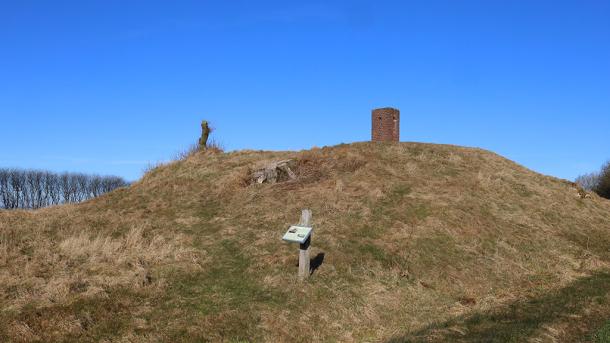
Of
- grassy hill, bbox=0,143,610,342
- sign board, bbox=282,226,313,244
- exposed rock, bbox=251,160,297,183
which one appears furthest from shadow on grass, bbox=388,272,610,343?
exposed rock, bbox=251,160,297,183

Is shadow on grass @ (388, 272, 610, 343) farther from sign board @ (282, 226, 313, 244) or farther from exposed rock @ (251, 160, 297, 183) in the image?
exposed rock @ (251, 160, 297, 183)

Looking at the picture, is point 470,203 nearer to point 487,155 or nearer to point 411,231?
point 411,231

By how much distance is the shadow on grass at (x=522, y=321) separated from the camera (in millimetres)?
9664

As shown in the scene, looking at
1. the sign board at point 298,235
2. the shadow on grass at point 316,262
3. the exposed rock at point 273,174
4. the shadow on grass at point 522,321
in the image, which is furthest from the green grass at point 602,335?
the exposed rock at point 273,174

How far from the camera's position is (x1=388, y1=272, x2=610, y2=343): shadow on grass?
9664 mm

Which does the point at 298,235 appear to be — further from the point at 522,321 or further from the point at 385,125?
the point at 385,125

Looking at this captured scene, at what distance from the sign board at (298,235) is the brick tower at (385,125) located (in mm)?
16646

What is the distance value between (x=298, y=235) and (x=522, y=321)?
5748mm

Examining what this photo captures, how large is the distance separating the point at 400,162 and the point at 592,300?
1352 cm

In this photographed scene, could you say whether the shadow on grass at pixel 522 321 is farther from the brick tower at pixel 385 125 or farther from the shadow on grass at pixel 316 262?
the brick tower at pixel 385 125

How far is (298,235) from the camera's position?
1288cm

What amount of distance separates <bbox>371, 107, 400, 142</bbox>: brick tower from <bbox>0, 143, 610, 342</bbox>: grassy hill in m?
2.35

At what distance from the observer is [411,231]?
679 inches

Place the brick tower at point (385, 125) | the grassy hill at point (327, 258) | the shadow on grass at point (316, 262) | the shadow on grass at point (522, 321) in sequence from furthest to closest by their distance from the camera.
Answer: the brick tower at point (385, 125) < the shadow on grass at point (316, 262) < the grassy hill at point (327, 258) < the shadow on grass at point (522, 321)
